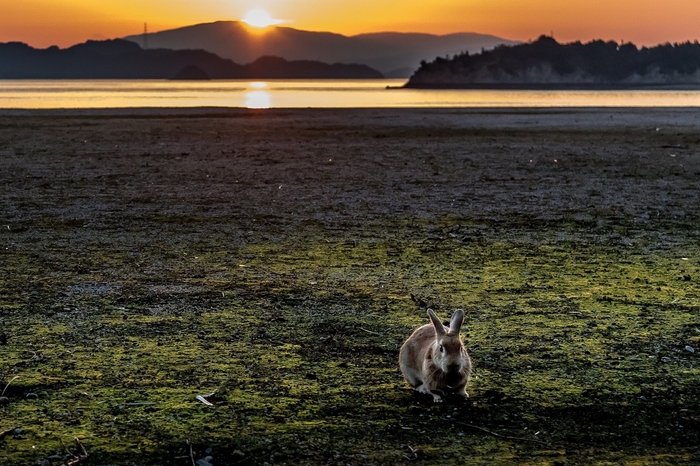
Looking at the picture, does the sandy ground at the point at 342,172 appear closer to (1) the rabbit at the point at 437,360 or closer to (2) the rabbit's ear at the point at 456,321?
(1) the rabbit at the point at 437,360

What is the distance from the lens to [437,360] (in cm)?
555

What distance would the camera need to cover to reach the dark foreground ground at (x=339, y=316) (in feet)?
16.9

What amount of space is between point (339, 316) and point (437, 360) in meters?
2.46

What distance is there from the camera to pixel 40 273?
379 inches

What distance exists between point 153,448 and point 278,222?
8553 mm

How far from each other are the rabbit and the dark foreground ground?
0.47 feet

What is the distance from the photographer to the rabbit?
213 inches

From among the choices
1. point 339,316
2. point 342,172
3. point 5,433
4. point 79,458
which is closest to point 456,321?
point 79,458

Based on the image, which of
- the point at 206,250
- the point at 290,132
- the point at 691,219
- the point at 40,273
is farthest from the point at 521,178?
the point at 290,132

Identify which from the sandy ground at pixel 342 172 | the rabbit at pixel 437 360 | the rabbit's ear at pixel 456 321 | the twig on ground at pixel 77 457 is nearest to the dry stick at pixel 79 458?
the twig on ground at pixel 77 457

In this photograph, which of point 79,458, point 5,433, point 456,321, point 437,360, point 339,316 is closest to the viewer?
point 79,458

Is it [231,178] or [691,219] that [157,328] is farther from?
[231,178]

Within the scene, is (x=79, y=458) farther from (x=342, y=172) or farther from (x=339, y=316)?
(x=342, y=172)

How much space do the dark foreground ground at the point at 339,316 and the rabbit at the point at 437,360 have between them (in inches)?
5.6
